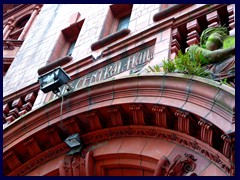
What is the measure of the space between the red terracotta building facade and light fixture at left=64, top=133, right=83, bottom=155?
11 centimetres

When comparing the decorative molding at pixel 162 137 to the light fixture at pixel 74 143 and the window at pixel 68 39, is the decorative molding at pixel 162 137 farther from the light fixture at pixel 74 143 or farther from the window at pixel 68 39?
the window at pixel 68 39

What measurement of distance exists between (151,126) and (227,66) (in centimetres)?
192

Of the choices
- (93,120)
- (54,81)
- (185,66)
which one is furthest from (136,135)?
(54,81)

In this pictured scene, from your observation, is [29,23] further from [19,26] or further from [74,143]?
[74,143]

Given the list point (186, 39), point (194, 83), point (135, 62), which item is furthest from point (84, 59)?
point (194, 83)

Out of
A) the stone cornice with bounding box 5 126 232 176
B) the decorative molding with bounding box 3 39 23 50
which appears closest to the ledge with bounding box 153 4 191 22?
the stone cornice with bounding box 5 126 232 176

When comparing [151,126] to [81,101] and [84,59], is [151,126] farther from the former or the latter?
[84,59]

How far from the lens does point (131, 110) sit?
9711mm

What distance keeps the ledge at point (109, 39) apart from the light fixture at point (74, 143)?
151 inches

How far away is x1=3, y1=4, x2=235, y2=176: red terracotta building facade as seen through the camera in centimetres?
836

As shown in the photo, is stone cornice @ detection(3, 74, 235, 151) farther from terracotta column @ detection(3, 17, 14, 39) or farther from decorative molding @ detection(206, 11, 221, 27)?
terracotta column @ detection(3, 17, 14, 39)

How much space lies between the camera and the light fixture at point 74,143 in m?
10.2

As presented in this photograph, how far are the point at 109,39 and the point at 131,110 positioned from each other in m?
4.03

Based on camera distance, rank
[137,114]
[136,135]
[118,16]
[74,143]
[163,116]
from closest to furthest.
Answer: [163,116]
[137,114]
[136,135]
[74,143]
[118,16]
